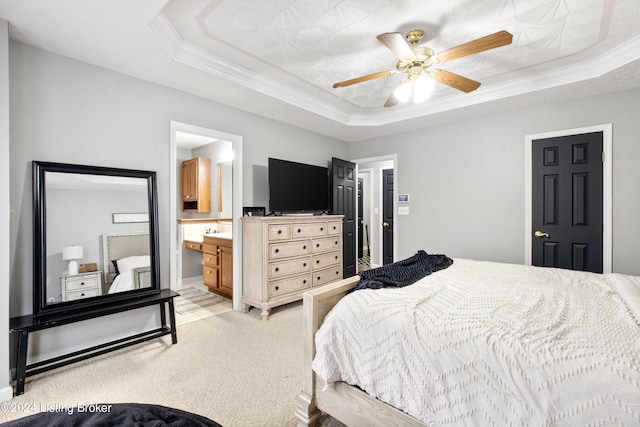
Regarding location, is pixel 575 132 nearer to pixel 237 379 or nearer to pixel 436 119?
pixel 436 119

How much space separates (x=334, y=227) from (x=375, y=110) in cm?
170

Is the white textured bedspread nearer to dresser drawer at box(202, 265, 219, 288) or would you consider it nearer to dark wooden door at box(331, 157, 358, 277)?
dark wooden door at box(331, 157, 358, 277)

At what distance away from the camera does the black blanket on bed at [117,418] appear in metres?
0.80

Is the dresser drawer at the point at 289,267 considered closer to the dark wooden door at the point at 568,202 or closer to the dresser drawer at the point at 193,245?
the dresser drawer at the point at 193,245

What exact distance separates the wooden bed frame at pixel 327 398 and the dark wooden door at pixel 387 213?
14.4 ft

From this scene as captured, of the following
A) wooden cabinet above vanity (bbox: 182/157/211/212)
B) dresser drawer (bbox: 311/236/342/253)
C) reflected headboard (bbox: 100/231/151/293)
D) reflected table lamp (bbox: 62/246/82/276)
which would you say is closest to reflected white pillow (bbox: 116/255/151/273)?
reflected headboard (bbox: 100/231/151/293)

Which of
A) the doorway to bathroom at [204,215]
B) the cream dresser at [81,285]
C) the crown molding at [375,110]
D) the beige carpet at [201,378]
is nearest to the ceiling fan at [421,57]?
the crown molding at [375,110]

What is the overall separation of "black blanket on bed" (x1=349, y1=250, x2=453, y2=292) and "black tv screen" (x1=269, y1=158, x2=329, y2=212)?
6.13 ft

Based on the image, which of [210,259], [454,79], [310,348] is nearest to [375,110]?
[454,79]

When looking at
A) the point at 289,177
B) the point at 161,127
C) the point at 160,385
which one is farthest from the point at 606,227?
the point at 161,127

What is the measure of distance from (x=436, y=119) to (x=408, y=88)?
1743 mm

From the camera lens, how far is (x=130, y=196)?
8.91 ft

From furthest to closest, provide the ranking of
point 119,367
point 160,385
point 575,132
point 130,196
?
point 575,132 → point 130,196 → point 119,367 → point 160,385

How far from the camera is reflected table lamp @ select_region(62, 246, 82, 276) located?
7.72 ft
